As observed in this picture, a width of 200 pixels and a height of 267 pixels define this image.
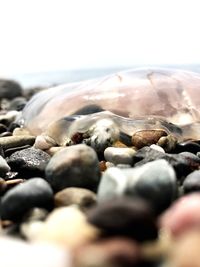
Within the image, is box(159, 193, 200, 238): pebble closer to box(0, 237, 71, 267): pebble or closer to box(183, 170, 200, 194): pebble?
box(0, 237, 71, 267): pebble

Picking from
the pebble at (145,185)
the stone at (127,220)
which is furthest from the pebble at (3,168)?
the stone at (127,220)

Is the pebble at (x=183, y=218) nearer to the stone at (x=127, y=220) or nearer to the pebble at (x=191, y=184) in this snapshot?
the stone at (x=127, y=220)

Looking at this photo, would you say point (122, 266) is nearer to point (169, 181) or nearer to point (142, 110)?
point (169, 181)

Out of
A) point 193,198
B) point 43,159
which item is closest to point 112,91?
point 43,159

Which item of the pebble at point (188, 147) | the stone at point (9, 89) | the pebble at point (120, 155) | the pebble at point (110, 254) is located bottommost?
the stone at point (9, 89)

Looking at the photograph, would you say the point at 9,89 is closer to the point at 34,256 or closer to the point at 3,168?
the point at 3,168
